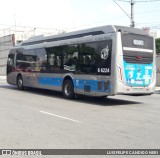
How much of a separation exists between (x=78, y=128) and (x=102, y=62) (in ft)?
20.1

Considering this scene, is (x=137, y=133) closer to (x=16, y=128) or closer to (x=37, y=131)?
(x=37, y=131)

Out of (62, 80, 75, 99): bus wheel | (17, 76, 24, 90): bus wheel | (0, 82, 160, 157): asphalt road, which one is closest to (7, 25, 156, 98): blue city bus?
(62, 80, 75, 99): bus wheel

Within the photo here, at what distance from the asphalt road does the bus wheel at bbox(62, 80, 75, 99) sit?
3.64 meters

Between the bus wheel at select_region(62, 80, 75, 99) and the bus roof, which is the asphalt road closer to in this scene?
the bus roof

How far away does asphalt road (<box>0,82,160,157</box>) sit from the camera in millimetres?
7504

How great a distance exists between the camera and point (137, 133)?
8719mm

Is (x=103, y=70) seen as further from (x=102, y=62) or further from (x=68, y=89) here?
(x=68, y=89)

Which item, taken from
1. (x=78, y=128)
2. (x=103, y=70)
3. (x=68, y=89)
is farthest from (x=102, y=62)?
(x=78, y=128)

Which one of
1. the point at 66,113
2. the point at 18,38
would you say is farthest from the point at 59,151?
the point at 18,38

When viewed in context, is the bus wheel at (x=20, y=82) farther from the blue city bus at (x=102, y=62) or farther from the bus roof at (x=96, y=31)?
the blue city bus at (x=102, y=62)

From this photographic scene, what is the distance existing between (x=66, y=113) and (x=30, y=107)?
7.18 ft

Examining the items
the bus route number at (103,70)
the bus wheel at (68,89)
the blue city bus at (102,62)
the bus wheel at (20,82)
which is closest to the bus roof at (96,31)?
the blue city bus at (102,62)

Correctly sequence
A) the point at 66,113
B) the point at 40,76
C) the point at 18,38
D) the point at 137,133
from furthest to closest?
the point at 18,38 < the point at 40,76 < the point at 66,113 < the point at 137,133

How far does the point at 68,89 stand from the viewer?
17.6 m
